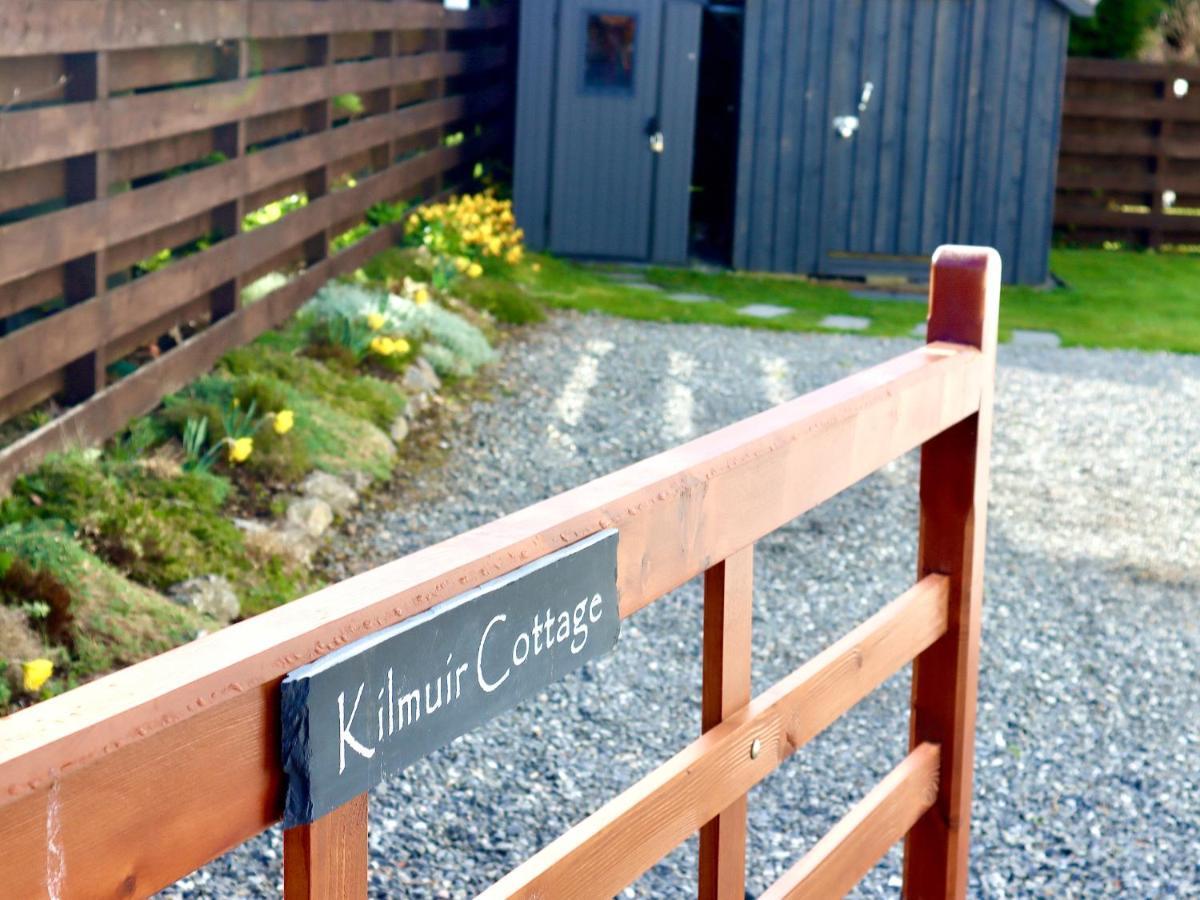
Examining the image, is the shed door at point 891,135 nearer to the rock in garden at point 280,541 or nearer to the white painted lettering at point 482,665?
the rock in garden at point 280,541

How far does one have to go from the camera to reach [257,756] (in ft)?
3.86

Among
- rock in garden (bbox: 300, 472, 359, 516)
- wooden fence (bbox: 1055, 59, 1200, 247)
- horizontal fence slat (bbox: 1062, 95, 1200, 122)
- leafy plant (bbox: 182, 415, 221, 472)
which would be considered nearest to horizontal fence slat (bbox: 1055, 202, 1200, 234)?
wooden fence (bbox: 1055, 59, 1200, 247)

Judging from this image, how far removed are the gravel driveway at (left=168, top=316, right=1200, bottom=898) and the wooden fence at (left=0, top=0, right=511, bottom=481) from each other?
1099 mm

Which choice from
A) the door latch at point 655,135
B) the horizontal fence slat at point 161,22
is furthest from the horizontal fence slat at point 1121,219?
the horizontal fence slat at point 161,22

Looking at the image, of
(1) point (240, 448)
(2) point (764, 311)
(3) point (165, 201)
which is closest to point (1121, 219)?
(2) point (764, 311)

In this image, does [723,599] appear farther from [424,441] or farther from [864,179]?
[864,179]

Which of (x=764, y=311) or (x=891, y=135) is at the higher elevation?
(x=891, y=135)

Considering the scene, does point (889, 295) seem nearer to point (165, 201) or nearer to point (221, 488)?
point (165, 201)

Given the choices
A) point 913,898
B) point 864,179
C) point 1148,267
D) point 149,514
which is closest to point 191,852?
point 913,898

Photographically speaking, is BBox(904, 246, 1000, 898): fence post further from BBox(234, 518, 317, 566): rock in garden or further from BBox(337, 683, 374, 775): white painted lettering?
BBox(234, 518, 317, 566): rock in garden

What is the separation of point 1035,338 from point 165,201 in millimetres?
6086

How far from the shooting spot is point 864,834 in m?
2.39

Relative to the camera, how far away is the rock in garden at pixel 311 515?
534 cm

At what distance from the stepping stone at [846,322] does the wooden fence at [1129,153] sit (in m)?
4.64
